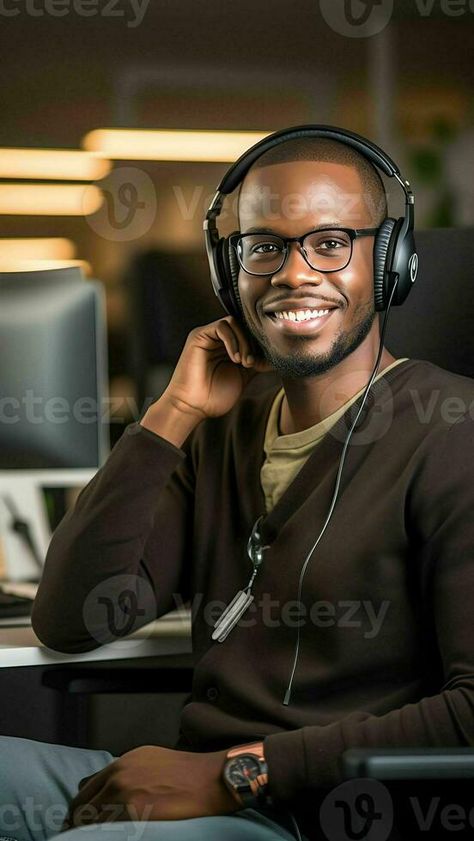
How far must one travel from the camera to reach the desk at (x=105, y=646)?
1.33 metres

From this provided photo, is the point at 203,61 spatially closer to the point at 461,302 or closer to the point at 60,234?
the point at 60,234

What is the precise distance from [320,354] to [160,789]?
522 mm

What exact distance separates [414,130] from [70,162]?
74 cm

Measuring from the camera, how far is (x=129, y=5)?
88.0 inches

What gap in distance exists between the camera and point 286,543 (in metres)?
1.24

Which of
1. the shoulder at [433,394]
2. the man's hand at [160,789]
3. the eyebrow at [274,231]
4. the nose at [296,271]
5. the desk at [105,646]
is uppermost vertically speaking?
the eyebrow at [274,231]

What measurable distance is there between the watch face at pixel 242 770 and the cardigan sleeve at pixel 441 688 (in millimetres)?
16

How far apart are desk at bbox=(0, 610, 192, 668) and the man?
0.06ft

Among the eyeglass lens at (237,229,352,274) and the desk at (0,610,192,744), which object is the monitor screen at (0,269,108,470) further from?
the eyeglass lens at (237,229,352,274)

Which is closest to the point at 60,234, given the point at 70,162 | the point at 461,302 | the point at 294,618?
the point at 70,162

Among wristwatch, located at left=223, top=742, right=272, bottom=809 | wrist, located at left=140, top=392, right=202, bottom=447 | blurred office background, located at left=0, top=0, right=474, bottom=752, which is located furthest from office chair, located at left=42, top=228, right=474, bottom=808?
blurred office background, located at left=0, top=0, right=474, bottom=752

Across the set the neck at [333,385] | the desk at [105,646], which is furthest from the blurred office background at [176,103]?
the neck at [333,385]

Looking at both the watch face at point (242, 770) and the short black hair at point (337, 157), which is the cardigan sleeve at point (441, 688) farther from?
the short black hair at point (337, 157)

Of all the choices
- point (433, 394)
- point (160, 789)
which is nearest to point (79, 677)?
point (160, 789)
